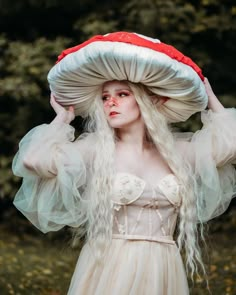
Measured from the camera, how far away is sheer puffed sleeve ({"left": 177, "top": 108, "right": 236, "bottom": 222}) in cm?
450

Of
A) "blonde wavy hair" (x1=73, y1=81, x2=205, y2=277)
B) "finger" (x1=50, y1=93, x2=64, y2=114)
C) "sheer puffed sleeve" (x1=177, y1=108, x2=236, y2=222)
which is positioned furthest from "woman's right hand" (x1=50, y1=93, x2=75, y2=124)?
"sheer puffed sleeve" (x1=177, y1=108, x2=236, y2=222)

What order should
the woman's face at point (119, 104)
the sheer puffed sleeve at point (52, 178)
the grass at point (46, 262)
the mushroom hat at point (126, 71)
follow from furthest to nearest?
1. the grass at point (46, 262)
2. the woman's face at point (119, 104)
3. the sheer puffed sleeve at point (52, 178)
4. the mushroom hat at point (126, 71)

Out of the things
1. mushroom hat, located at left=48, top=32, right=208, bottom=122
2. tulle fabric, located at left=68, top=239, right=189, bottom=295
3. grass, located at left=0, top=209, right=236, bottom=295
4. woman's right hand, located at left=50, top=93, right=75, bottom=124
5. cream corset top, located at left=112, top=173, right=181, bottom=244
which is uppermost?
mushroom hat, located at left=48, top=32, right=208, bottom=122

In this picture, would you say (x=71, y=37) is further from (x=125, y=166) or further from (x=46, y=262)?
(x=125, y=166)

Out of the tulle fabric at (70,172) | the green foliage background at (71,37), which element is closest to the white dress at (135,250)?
the tulle fabric at (70,172)

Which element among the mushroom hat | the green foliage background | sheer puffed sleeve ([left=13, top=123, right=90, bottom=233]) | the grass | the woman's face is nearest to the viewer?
the mushroom hat

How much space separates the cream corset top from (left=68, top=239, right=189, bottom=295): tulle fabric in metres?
0.05

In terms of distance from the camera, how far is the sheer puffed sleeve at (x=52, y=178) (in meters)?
4.30

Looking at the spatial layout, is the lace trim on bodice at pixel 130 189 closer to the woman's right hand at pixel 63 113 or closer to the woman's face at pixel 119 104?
the woman's face at pixel 119 104

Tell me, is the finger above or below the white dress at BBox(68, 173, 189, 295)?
above

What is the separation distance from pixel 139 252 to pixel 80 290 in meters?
0.34

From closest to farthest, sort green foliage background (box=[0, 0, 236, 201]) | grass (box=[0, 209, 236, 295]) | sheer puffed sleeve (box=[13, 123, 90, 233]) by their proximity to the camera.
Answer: sheer puffed sleeve (box=[13, 123, 90, 233]) → grass (box=[0, 209, 236, 295]) → green foliage background (box=[0, 0, 236, 201])

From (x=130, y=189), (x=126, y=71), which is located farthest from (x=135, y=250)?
(x=126, y=71)

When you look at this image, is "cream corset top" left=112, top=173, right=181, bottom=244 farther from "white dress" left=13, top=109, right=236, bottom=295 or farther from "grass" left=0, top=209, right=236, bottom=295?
"grass" left=0, top=209, right=236, bottom=295
